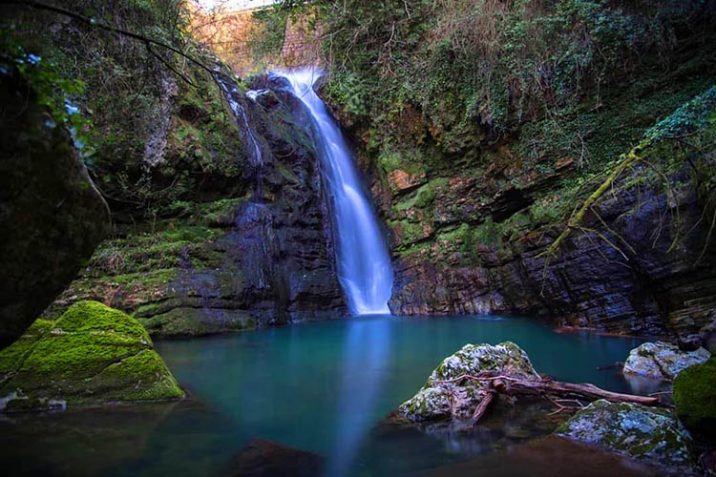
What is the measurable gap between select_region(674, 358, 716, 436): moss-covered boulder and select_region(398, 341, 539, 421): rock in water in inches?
74.2

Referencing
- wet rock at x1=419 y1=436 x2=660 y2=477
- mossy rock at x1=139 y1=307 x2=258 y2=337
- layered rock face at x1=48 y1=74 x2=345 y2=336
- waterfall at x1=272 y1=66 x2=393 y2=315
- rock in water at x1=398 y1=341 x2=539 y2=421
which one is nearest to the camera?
wet rock at x1=419 y1=436 x2=660 y2=477

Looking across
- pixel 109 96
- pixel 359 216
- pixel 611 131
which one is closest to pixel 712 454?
pixel 611 131

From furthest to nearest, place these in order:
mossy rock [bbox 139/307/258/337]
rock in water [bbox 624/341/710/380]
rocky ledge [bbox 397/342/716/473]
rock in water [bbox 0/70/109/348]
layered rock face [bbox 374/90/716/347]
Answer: mossy rock [bbox 139/307/258/337] < layered rock face [bbox 374/90/716/347] < rock in water [bbox 624/341/710/380] < rocky ledge [bbox 397/342/716/473] < rock in water [bbox 0/70/109/348]

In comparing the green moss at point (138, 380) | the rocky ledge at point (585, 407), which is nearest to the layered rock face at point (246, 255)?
the green moss at point (138, 380)

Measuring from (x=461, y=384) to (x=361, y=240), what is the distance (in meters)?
11.6

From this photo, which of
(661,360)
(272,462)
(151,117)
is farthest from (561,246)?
(151,117)

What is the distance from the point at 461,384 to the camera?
5570 mm

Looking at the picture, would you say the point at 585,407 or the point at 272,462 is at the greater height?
the point at 585,407

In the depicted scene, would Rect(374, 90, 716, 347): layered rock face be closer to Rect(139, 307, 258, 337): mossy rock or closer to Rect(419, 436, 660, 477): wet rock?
Rect(419, 436, 660, 477): wet rock

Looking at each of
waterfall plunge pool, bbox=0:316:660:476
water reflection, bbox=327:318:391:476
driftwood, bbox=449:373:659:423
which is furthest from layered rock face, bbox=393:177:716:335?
water reflection, bbox=327:318:391:476

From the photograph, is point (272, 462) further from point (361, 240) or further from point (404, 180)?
point (404, 180)

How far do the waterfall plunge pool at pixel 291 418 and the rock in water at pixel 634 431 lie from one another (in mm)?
405

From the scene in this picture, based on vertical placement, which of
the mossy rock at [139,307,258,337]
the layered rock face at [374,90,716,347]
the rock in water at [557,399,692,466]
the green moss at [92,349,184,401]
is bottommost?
the rock in water at [557,399,692,466]

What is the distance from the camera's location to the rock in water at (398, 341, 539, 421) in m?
5.14
